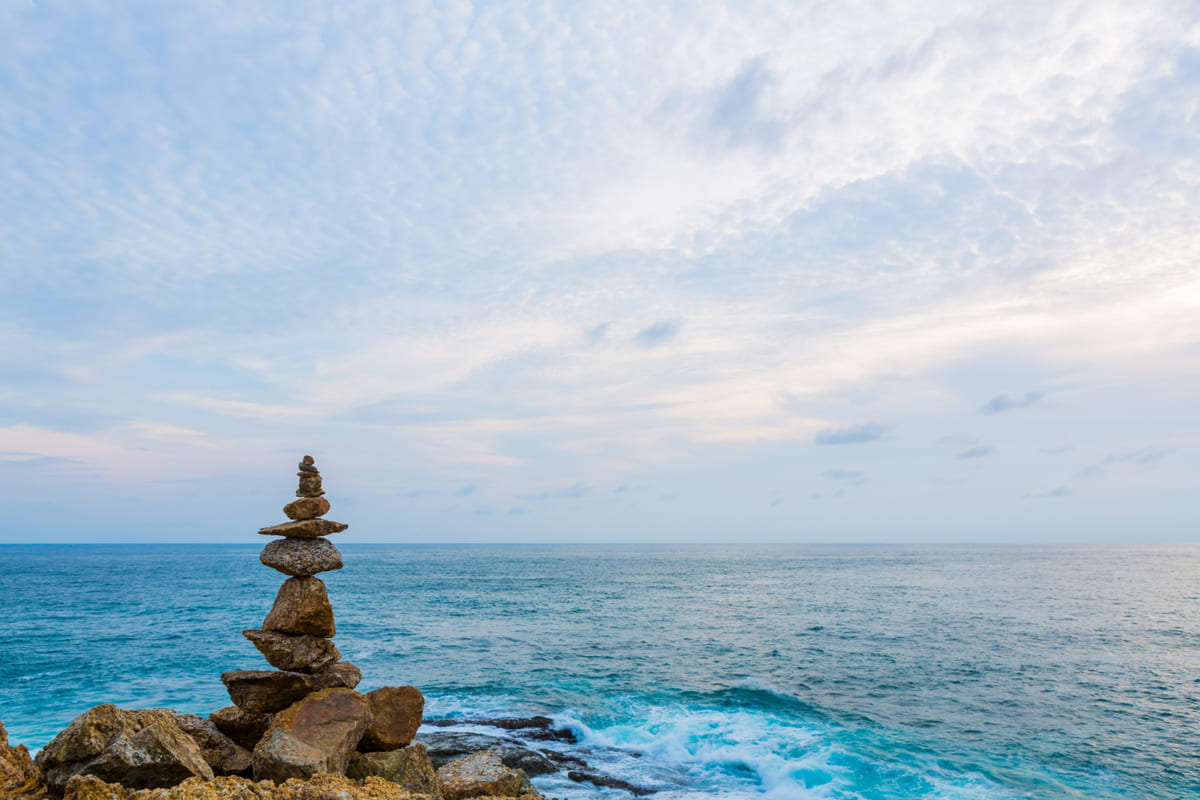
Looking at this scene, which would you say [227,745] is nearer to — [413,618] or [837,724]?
[837,724]

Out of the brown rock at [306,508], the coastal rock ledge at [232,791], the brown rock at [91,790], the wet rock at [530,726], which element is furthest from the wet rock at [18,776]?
the wet rock at [530,726]

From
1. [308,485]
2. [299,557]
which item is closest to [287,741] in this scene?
[299,557]

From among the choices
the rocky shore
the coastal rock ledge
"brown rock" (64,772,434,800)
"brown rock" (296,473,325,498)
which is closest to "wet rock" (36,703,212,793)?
the rocky shore

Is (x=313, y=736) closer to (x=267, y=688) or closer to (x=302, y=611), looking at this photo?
(x=267, y=688)

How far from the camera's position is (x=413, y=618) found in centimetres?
5800

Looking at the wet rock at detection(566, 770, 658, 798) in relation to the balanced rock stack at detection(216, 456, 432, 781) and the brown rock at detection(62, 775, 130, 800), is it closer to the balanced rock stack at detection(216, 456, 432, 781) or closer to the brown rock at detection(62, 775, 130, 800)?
the balanced rock stack at detection(216, 456, 432, 781)

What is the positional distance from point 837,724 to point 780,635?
71.1 ft

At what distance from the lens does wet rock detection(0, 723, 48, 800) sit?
11031 millimetres

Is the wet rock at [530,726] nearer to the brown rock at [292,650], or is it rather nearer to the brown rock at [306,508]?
the brown rock at [292,650]

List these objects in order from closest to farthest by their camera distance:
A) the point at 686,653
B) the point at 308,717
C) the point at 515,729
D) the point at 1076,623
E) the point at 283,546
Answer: the point at 308,717 < the point at 283,546 < the point at 515,729 < the point at 686,653 < the point at 1076,623

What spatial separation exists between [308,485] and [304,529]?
1187 mm

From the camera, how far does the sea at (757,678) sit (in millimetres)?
23047

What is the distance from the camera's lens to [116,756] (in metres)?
11.6

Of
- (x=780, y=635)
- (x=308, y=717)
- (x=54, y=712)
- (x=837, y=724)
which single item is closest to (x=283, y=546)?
(x=308, y=717)
